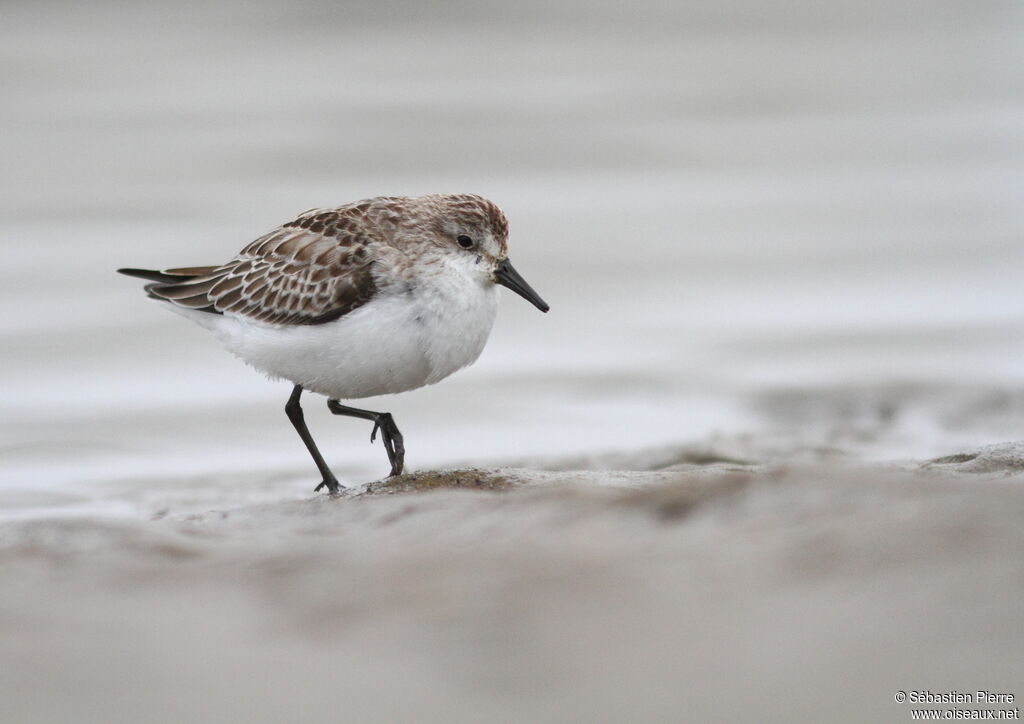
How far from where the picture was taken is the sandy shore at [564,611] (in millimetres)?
3141

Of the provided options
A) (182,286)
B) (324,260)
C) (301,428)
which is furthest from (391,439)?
(182,286)

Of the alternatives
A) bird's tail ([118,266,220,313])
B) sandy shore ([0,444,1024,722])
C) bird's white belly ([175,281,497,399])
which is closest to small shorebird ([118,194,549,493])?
bird's white belly ([175,281,497,399])

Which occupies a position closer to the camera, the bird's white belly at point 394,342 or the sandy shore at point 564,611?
the sandy shore at point 564,611

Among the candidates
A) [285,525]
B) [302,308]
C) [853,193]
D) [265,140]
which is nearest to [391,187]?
[265,140]

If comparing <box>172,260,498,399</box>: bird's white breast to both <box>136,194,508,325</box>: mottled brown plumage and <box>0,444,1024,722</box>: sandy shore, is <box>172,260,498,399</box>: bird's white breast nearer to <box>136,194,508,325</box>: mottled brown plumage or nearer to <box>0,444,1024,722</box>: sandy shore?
<box>136,194,508,325</box>: mottled brown plumage

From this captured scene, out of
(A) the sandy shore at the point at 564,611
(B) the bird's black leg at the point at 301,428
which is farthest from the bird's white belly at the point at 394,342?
(A) the sandy shore at the point at 564,611

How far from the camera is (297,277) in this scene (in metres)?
6.70

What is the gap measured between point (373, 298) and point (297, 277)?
56cm

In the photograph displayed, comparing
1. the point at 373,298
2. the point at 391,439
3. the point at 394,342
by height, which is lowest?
the point at 391,439

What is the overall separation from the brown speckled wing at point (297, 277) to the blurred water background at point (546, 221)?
1225mm

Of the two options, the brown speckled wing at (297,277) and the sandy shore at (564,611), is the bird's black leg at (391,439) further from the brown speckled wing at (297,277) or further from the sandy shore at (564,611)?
the sandy shore at (564,611)

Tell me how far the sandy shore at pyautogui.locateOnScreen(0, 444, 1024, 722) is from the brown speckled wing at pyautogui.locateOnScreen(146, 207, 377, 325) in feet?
6.63

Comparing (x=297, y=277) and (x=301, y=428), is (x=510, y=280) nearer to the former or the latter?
(x=297, y=277)

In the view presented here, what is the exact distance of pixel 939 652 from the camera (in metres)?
3.13
